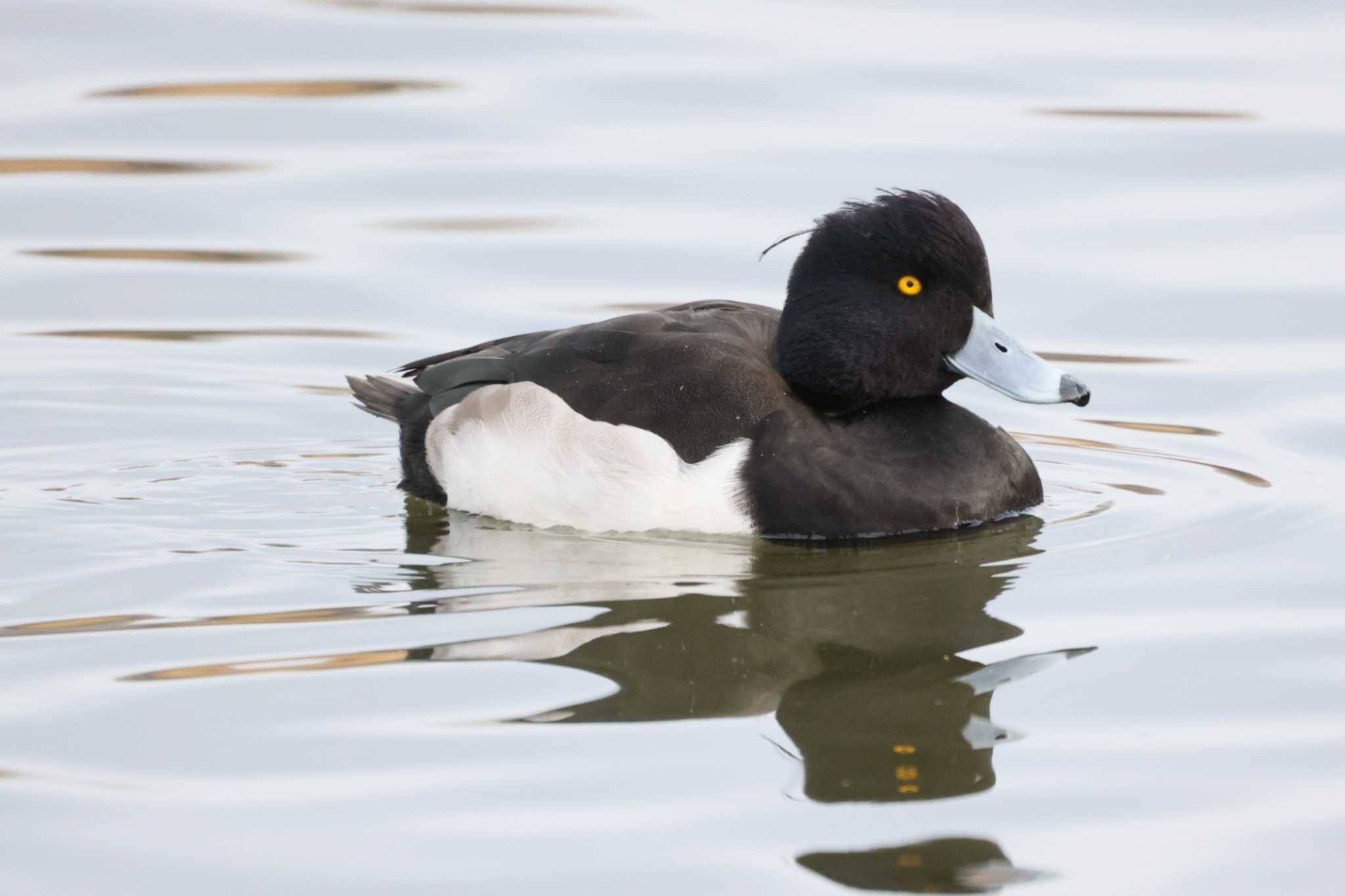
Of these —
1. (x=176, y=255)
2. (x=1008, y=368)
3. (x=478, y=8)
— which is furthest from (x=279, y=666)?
(x=478, y=8)

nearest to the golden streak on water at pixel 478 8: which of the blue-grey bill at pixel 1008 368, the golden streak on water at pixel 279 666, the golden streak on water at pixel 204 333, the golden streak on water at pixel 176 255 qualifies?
the golden streak on water at pixel 176 255

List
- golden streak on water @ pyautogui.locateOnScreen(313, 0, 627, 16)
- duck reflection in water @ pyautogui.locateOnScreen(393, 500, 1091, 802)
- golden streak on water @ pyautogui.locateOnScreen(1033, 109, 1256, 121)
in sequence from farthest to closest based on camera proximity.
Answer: golden streak on water @ pyautogui.locateOnScreen(313, 0, 627, 16) → golden streak on water @ pyautogui.locateOnScreen(1033, 109, 1256, 121) → duck reflection in water @ pyautogui.locateOnScreen(393, 500, 1091, 802)

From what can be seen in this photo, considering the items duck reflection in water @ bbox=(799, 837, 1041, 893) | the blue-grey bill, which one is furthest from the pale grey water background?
the blue-grey bill

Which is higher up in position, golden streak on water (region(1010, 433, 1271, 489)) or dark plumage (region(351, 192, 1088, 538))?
dark plumage (region(351, 192, 1088, 538))

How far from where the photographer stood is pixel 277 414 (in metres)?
8.48

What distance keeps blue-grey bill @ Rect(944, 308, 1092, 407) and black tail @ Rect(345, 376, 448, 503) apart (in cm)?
179

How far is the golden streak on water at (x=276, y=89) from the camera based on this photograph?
41.3 feet

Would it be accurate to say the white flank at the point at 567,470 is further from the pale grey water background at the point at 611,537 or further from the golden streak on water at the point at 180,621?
the golden streak on water at the point at 180,621

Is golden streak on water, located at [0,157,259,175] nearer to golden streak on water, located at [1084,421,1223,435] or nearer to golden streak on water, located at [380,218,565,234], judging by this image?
golden streak on water, located at [380,218,565,234]

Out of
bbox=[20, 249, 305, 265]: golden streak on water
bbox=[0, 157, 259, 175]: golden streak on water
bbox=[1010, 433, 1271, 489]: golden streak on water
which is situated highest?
bbox=[0, 157, 259, 175]: golden streak on water

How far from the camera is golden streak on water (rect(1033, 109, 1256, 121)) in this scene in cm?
1183

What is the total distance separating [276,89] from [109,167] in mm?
1407

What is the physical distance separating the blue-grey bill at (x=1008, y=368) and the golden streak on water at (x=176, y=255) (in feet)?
14.1

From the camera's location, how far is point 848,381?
693 cm
